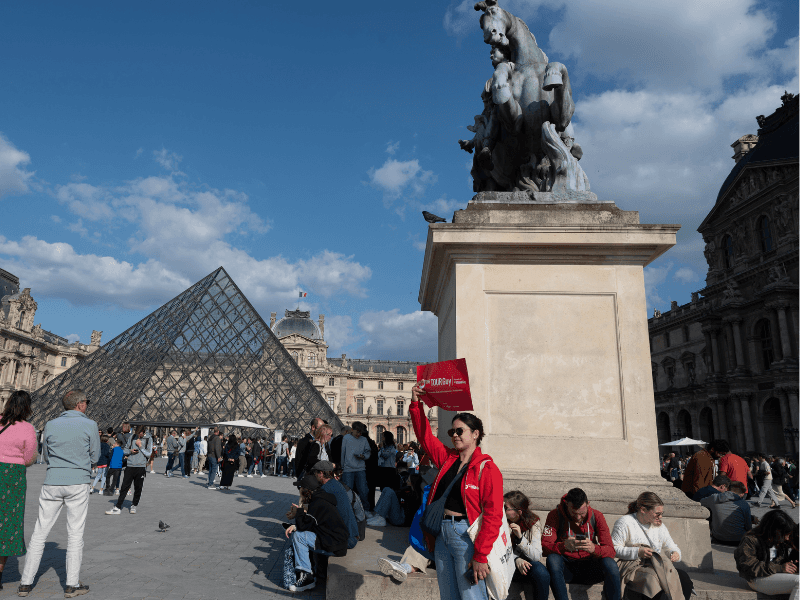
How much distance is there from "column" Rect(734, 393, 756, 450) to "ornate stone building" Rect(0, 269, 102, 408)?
70285mm

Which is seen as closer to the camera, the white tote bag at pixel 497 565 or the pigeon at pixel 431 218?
the white tote bag at pixel 497 565

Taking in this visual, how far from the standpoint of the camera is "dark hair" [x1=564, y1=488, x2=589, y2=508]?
9.93 ft

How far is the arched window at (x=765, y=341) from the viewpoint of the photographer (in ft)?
118

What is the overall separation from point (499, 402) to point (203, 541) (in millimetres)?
4091

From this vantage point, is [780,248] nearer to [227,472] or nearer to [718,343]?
[718,343]

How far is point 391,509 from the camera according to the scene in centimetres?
552

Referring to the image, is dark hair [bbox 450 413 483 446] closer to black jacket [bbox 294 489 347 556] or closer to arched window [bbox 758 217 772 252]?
black jacket [bbox 294 489 347 556]

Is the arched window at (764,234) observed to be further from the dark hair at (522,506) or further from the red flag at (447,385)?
the red flag at (447,385)

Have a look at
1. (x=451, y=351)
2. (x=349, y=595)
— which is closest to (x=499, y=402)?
(x=451, y=351)

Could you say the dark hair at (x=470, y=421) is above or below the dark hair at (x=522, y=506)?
above

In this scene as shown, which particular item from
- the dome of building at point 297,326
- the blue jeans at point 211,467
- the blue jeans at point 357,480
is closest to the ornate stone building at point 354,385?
the dome of building at point 297,326

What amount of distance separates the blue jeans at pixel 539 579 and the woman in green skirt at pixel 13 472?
3288mm

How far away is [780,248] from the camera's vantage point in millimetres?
34844

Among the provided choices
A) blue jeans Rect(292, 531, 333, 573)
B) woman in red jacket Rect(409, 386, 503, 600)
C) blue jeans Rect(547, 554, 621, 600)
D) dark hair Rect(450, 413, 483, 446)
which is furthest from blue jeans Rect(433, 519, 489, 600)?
blue jeans Rect(292, 531, 333, 573)
